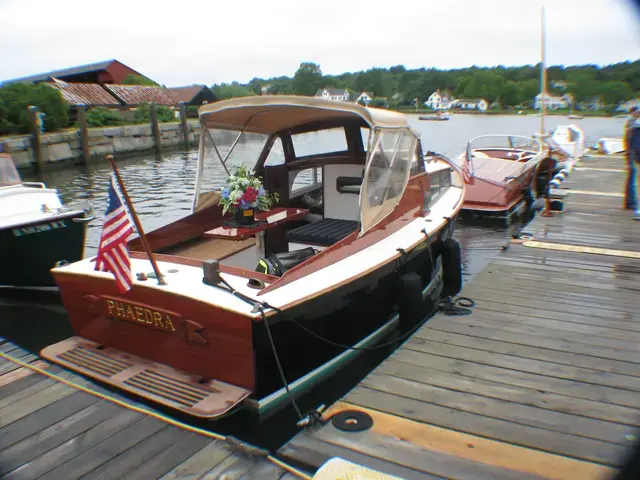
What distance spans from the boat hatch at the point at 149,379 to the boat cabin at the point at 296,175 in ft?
3.05

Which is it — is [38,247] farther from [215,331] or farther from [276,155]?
[215,331]

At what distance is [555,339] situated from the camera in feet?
14.4

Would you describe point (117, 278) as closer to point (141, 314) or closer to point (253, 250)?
point (141, 314)

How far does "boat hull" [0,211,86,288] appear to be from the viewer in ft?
24.1

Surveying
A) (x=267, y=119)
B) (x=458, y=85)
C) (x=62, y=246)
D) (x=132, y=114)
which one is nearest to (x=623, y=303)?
(x=267, y=119)

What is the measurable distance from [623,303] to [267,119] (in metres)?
4.48

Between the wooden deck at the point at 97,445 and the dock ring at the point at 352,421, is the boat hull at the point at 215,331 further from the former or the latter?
the dock ring at the point at 352,421

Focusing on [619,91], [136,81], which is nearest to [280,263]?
[619,91]

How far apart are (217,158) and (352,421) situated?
13.6 ft

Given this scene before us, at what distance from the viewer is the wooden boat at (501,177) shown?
11.4 m

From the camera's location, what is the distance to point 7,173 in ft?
28.3

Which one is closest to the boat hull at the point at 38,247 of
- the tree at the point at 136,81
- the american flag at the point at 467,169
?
the american flag at the point at 467,169

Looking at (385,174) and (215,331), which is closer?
(215,331)

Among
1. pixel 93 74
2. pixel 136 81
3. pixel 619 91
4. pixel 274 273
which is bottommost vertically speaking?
pixel 274 273
